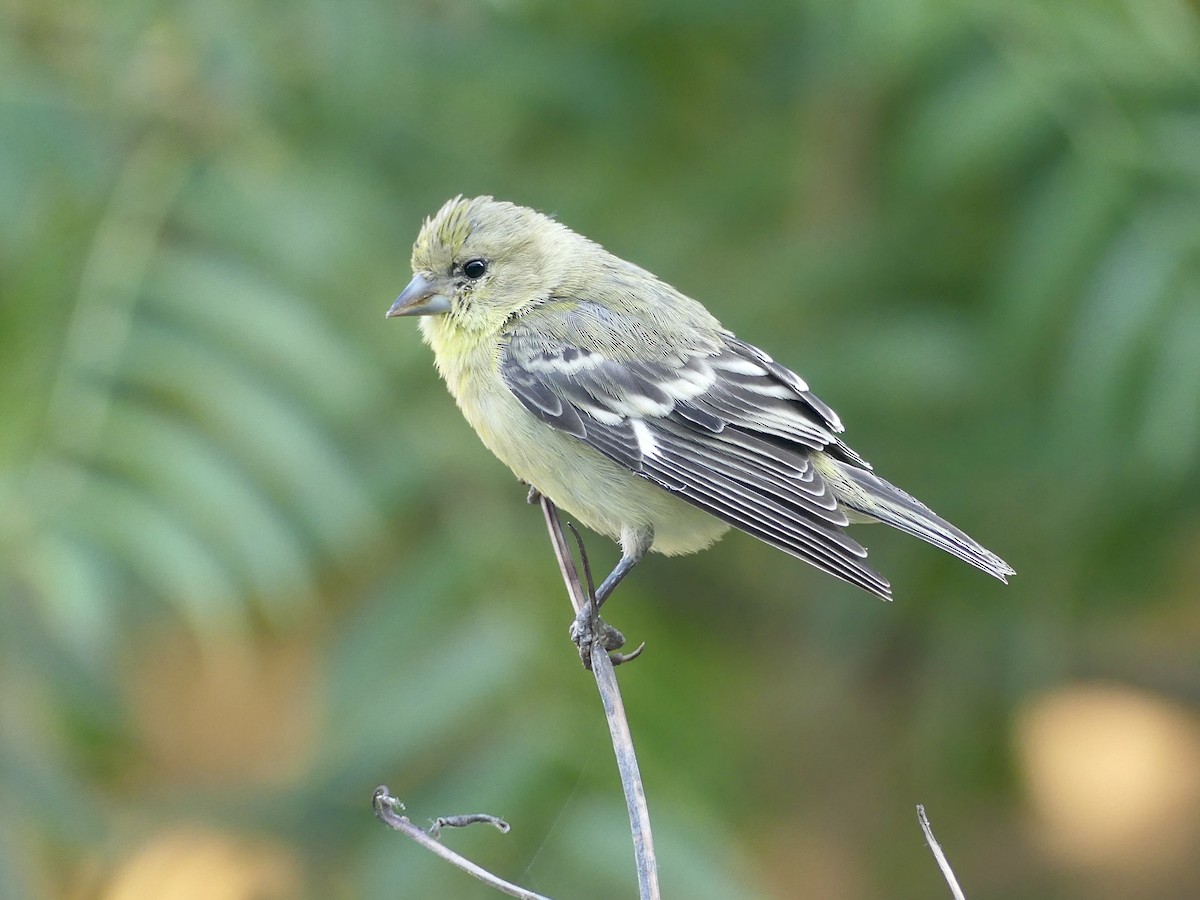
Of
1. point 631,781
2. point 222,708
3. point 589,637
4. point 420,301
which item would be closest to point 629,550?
point 589,637

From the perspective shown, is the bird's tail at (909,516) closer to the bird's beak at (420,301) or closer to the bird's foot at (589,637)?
the bird's foot at (589,637)

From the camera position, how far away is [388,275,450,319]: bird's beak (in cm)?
307

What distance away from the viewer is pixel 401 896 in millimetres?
3109

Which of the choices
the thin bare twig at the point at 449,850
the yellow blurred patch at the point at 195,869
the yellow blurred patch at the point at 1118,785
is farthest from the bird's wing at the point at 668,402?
the yellow blurred patch at the point at 1118,785

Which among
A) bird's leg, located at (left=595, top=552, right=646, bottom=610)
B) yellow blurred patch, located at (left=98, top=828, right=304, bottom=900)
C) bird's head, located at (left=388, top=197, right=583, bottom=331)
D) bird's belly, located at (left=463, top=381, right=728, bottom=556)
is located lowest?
yellow blurred patch, located at (left=98, top=828, right=304, bottom=900)

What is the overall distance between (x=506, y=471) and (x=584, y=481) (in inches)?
41.3

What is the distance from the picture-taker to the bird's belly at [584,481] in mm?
2859

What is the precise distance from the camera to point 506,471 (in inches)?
154

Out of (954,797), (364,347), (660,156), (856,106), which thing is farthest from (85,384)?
(954,797)

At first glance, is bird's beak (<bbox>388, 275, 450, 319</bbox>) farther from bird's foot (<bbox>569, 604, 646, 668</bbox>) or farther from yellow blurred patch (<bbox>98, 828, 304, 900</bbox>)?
yellow blurred patch (<bbox>98, 828, 304, 900</bbox>)

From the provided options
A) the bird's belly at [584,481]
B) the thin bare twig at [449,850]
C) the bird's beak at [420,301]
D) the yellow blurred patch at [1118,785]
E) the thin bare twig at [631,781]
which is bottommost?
the thin bare twig at [449,850]

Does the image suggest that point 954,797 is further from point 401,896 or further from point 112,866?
point 112,866

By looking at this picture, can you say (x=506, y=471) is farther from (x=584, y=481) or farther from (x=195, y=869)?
(x=195, y=869)

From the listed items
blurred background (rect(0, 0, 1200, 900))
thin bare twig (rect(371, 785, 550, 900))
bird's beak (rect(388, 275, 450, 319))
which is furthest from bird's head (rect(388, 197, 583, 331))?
thin bare twig (rect(371, 785, 550, 900))
